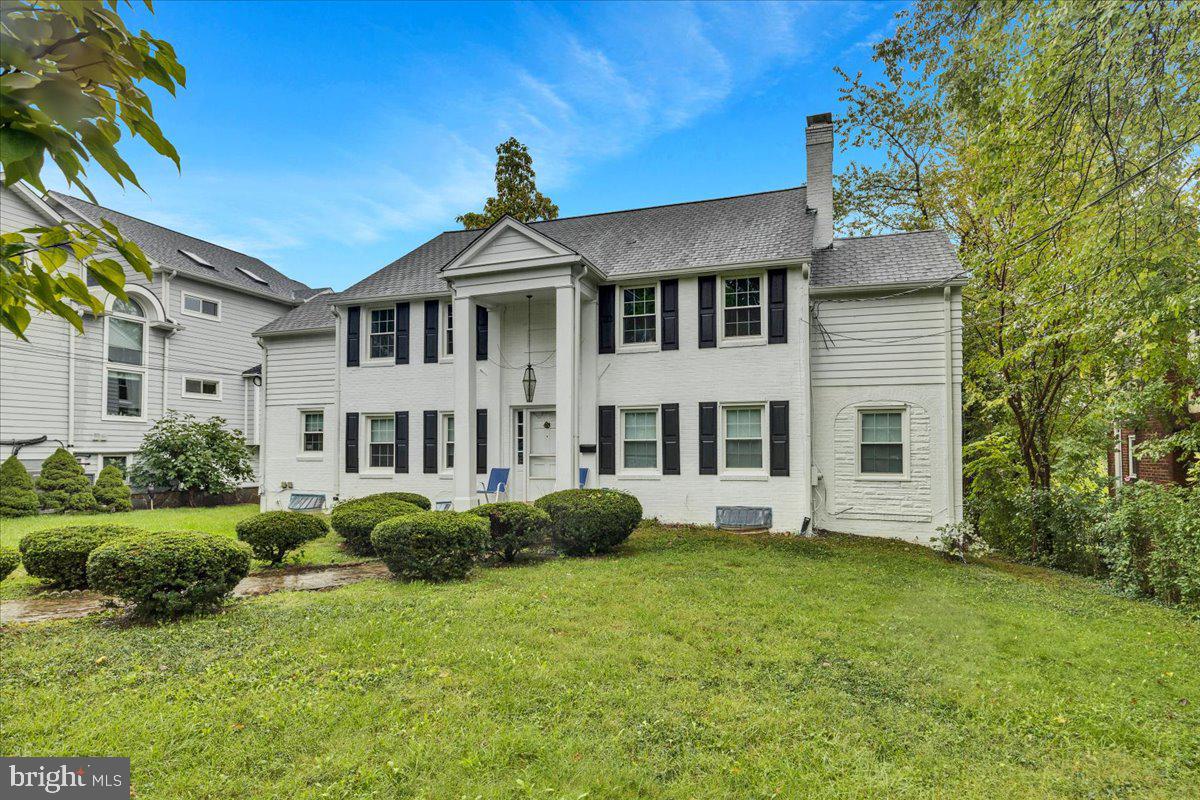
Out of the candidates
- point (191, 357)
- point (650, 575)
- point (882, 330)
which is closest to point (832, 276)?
point (882, 330)

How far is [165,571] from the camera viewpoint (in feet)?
19.6

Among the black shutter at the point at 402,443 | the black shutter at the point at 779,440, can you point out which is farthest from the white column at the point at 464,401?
the black shutter at the point at 779,440

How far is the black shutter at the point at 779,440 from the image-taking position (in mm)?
12359

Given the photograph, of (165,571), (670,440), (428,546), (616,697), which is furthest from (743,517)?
(165,571)

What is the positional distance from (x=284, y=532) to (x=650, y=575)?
5.36m

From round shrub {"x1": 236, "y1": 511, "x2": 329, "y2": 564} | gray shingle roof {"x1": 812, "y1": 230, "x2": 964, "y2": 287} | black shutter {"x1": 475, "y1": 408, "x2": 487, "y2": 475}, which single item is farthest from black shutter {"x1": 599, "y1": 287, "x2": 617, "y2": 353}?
round shrub {"x1": 236, "y1": 511, "x2": 329, "y2": 564}

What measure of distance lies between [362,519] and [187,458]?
11749 millimetres

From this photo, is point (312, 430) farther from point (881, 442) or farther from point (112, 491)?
point (881, 442)

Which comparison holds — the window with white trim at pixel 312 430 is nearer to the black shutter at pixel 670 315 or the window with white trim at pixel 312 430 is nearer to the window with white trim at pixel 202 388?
the window with white trim at pixel 202 388

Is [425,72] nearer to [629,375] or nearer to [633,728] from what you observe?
[633,728]

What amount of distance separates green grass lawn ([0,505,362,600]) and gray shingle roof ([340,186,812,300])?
6.11 metres

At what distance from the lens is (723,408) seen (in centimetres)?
1290

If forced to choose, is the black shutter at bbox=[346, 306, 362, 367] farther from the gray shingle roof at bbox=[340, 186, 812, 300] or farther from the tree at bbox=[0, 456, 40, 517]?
the tree at bbox=[0, 456, 40, 517]

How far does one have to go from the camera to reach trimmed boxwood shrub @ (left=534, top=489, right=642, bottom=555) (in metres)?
9.72
